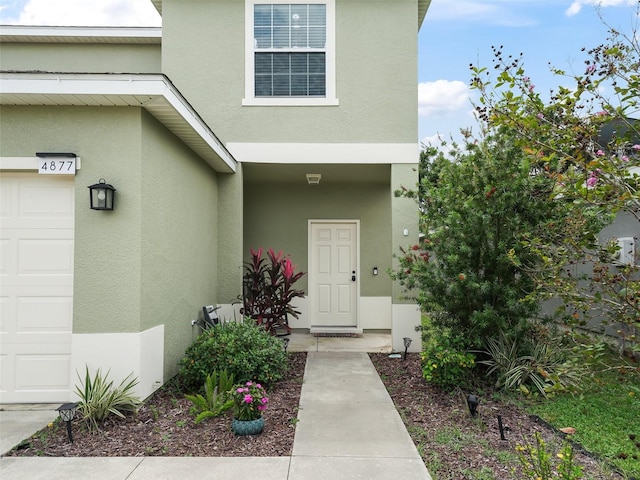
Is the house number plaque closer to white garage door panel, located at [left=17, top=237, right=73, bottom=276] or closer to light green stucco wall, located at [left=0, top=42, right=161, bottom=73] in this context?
white garage door panel, located at [left=17, top=237, right=73, bottom=276]

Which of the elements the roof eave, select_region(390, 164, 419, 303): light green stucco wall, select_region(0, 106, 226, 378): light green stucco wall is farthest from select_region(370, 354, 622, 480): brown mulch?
the roof eave

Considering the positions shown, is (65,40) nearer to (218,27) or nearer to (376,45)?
(218,27)

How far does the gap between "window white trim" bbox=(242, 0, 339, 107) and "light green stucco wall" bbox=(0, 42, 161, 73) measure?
6.62ft

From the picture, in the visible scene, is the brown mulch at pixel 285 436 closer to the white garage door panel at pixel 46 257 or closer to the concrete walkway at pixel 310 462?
the concrete walkway at pixel 310 462

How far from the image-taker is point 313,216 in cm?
878

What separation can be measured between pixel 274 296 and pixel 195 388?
2.07 m

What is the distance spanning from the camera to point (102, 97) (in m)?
4.15

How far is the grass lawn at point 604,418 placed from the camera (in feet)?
11.3

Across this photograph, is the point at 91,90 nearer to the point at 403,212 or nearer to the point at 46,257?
the point at 46,257

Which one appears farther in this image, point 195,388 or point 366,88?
point 366,88

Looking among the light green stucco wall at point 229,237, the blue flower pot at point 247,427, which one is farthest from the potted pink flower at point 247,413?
the light green stucco wall at point 229,237

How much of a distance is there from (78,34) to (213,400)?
23.0ft

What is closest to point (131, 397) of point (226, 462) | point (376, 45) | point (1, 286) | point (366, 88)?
point (226, 462)

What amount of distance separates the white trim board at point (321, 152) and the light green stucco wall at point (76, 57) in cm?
266
